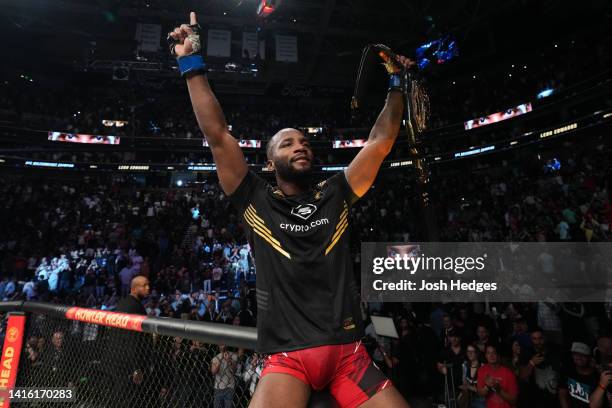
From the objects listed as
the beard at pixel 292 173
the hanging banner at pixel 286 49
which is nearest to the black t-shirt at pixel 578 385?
the beard at pixel 292 173

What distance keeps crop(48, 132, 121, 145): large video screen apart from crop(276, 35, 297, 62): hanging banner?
42.0 feet

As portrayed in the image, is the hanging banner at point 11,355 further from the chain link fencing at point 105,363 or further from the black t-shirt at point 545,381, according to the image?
the black t-shirt at point 545,381

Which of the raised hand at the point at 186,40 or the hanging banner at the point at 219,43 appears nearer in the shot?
the raised hand at the point at 186,40

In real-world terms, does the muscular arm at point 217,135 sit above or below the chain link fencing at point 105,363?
above

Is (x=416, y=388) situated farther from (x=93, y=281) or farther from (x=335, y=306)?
(x=93, y=281)

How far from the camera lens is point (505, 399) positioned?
15.4 feet

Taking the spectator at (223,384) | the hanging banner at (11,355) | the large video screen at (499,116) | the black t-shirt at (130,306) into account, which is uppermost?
the large video screen at (499,116)

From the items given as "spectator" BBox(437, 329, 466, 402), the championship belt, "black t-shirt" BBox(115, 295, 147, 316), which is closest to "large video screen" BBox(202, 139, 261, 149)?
"spectator" BBox(437, 329, 466, 402)

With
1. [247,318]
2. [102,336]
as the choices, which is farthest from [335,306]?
[247,318]

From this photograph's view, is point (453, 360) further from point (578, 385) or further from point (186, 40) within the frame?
point (186, 40)

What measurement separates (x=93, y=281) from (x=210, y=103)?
15322 mm

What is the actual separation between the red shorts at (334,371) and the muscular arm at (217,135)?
80 centimetres

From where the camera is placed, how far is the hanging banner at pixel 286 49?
71.3 feet

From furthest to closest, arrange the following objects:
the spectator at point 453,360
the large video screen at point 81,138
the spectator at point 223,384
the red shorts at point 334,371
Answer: the large video screen at point 81,138 → the spectator at point 453,360 → the spectator at point 223,384 → the red shorts at point 334,371
